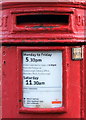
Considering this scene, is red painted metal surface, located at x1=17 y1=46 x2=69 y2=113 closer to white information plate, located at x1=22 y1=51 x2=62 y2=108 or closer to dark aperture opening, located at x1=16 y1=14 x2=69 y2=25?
white information plate, located at x1=22 y1=51 x2=62 y2=108

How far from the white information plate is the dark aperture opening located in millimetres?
312

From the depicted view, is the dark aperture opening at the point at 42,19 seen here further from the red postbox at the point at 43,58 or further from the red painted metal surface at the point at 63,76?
the red painted metal surface at the point at 63,76

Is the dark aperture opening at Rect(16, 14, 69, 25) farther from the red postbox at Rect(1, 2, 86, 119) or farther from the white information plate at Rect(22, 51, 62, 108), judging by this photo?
the white information plate at Rect(22, 51, 62, 108)

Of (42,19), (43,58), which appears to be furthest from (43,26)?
(43,58)

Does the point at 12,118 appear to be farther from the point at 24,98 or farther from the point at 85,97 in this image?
A: the point at 85,97

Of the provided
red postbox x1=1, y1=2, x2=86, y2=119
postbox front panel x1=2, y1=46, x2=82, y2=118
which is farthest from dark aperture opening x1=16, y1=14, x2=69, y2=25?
postbox front panel x1=2, y1=46, x2=82, y2=118

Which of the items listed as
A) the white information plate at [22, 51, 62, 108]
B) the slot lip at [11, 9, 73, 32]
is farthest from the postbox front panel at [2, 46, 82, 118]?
the slot lip at [11, 9, 73, 32]

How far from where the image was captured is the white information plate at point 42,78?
3.04m

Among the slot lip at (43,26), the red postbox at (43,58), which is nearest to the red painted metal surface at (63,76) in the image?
the red postbox at (43,58)

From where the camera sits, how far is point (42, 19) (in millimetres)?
3033

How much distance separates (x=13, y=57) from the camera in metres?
3.06

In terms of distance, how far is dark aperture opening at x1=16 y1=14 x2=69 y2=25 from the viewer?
119 inches

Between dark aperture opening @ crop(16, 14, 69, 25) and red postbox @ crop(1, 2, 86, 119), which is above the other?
dark aperture opening @ crop(16, 14, 69, 25)

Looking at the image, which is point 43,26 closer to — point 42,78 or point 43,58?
point 43,58
